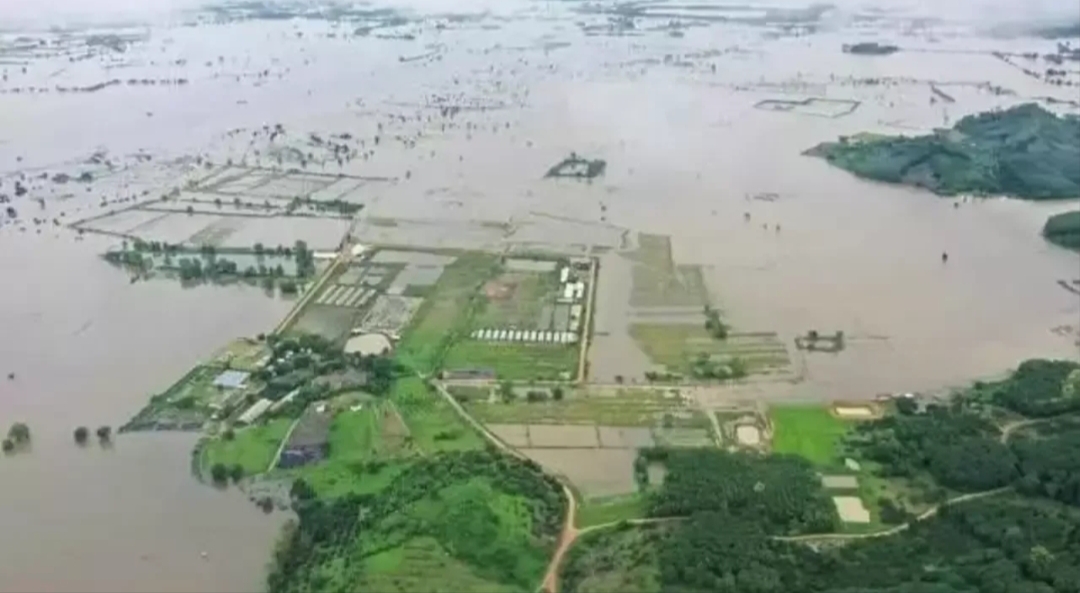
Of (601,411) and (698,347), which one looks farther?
(698,347)

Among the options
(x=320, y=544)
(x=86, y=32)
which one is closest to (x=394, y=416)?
(x=320, y=544)

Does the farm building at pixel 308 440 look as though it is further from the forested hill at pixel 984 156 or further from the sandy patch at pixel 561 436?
the forested hill at pixel 984 156

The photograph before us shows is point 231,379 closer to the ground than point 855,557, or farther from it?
farther from it

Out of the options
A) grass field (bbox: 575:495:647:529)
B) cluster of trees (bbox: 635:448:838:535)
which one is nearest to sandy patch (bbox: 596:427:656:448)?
cluster of trees (bbox: 635:448:838:535)

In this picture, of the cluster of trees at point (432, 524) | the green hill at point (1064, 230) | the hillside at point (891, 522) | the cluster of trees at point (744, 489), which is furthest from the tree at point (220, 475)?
the green hill at point (1064, 230)

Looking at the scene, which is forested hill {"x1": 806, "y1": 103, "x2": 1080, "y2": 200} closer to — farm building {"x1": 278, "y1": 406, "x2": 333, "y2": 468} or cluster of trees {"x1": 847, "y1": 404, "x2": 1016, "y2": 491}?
cluster of trees {"x1": 847, "y1": 404, "x2": 1016, "y2": 491}

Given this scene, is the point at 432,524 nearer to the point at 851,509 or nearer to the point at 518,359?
the point at 518,359

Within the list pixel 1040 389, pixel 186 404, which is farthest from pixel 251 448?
pixel 1040 389
